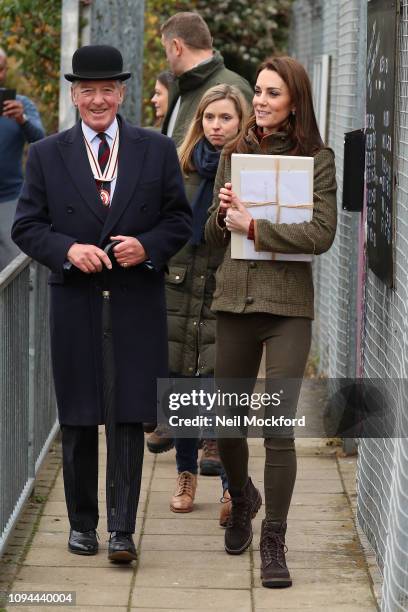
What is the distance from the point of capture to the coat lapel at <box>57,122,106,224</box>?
217 inches

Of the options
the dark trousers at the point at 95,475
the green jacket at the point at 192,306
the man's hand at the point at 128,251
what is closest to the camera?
the man's hand at the point at 128,251

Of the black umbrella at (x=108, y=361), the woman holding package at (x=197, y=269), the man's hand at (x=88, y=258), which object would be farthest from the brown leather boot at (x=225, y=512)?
the man's hand at (x=88, y=258)

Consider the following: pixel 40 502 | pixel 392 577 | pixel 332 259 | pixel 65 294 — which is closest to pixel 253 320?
pixel 65 294

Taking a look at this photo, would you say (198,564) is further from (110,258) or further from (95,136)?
(95,136)

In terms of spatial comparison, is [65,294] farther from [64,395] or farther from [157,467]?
[157,467]

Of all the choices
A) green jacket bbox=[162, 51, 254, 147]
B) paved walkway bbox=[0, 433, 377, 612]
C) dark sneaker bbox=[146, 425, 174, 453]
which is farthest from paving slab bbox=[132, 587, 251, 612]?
green jacket bbox=[162, 51, 254, 147]

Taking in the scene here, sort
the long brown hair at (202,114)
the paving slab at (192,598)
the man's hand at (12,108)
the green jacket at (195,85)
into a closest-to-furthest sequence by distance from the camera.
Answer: the paving slab at (192,598) < the long brown hair at (202,114) < the green jacket at (195,85) < the man's hand at (12,108)

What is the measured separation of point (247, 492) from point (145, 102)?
7903mm

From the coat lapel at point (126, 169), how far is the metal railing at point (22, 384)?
486 millimetres

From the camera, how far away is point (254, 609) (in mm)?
5148

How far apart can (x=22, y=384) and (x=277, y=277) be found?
4.63 feet

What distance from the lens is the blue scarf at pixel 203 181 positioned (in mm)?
6293

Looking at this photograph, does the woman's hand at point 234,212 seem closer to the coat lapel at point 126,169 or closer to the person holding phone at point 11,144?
the coat lapel at point 126,169

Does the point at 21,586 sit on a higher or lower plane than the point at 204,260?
lower
